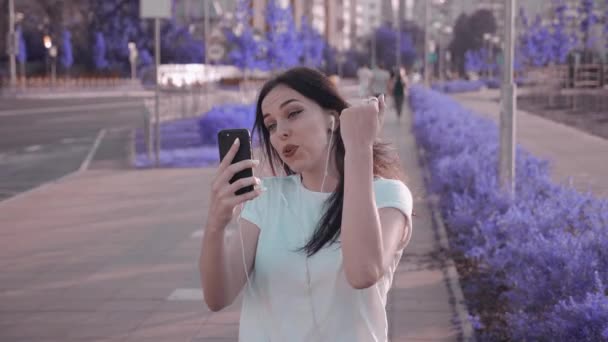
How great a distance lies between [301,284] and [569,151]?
54.9 feet

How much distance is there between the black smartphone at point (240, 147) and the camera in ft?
8.38

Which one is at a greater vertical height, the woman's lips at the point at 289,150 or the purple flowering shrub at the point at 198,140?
the woman's lips at the point at 289,150

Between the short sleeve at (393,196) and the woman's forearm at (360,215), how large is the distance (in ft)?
0.77

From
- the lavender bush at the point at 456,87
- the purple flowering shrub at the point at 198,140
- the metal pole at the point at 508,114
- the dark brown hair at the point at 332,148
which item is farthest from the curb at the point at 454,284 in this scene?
the lavender bush at the point at 456,87

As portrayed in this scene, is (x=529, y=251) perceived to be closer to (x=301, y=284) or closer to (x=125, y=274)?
(x=301, y=284)

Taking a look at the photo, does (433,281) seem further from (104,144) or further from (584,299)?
(104,144)

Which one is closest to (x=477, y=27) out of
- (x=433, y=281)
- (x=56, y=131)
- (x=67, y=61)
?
(x=67, y=61)

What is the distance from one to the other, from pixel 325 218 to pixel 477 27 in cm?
10525

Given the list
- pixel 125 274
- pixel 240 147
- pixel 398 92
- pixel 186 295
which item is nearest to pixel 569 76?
pixel 398 92

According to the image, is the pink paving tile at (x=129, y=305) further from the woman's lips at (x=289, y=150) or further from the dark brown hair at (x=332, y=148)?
the woman's lips at (x=289, y=150)

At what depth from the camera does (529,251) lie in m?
5.64

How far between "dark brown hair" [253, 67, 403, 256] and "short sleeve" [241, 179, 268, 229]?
0.19 meters

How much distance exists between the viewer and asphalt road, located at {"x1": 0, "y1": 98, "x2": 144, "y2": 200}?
650 inches

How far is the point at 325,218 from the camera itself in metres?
2.76
